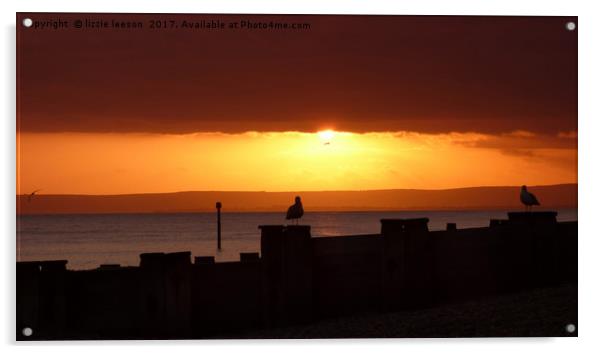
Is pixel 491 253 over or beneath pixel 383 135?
beneath

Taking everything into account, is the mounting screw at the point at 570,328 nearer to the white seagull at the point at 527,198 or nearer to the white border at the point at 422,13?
the white border at the point at 422,13

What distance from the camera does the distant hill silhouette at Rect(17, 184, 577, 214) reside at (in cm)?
823

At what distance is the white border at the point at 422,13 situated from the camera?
7336mm

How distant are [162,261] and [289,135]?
5.65 ft

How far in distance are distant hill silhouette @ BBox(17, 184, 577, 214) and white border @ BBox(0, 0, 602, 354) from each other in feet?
1.94

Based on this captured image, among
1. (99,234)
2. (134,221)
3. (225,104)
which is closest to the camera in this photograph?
(225,104)

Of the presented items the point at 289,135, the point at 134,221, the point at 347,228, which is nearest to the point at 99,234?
the point at 134,221

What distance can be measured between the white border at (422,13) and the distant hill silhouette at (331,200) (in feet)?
1.94

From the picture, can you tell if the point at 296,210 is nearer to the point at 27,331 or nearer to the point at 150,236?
the point at 27,331

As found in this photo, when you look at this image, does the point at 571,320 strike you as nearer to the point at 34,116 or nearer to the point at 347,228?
the point at 34,116

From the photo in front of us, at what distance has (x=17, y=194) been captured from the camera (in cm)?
736

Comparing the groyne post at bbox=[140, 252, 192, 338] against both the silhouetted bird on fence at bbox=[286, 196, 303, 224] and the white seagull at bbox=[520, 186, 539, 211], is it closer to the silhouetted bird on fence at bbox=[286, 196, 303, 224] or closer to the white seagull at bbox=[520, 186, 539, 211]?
the silhouetted bird on fence at bbox=[286, 196, 303, 224]

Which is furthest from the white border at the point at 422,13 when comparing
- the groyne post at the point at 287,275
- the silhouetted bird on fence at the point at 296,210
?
the silhouetted bird on fence at the point at 296,210

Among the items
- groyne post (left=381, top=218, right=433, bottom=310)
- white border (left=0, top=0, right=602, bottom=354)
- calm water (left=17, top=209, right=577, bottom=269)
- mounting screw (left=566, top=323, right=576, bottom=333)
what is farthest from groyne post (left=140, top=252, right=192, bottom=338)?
calm water (left=17, top=209, right=577, bottom=269)
